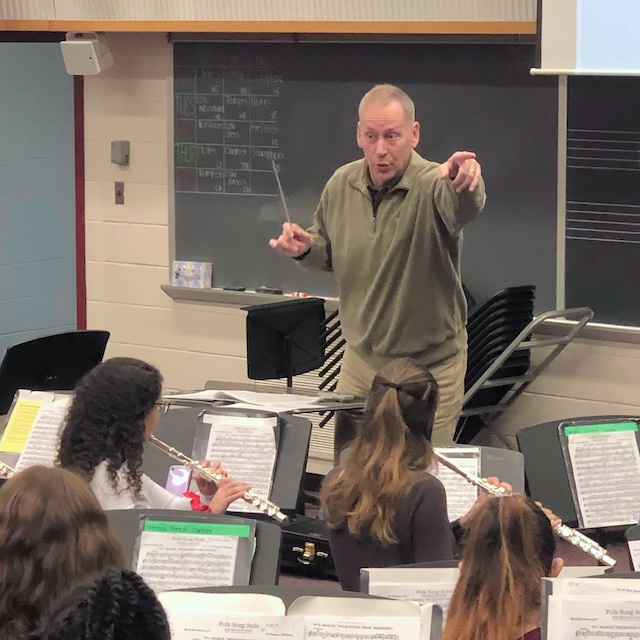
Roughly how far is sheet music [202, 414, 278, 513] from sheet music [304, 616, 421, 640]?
1.18 metres

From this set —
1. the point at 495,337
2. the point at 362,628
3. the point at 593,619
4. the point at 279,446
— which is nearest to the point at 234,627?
the point at 362,628

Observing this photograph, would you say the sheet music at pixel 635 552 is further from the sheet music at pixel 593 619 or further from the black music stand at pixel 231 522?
the black music stand at pixel 231 522

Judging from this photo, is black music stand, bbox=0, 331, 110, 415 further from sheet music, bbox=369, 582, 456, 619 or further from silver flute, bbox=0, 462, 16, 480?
sheet music, bbox=369, 582, 456, 619

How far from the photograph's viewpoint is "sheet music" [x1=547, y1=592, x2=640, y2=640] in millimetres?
1779

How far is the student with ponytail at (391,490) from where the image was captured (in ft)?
8.04

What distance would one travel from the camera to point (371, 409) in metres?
2.58

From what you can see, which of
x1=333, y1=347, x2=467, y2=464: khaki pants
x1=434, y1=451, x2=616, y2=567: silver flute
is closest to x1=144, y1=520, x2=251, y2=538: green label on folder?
x1=434, y1=451, x2=616, y2=567: silver flute

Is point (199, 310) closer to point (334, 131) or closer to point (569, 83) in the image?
point (334, 131)

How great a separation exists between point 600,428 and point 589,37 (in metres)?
1.69

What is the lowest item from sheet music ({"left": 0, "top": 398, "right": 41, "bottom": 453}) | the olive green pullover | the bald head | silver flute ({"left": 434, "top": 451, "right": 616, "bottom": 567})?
silver flute ({"left": 434, "top": 451, "right": 616, "bottom": 567})

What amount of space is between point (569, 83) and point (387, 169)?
1345 millimetres

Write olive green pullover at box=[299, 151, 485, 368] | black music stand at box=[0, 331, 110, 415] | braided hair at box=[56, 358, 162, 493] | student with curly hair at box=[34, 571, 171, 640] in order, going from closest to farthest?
student with curly hair at box=[34, 571, 171, 640] → braided hair at box=[56, 358, 162, 493] → olive green pullover at box=[299, 151, 485, 368] → black music stand at box=[0, 331, 110, 415]

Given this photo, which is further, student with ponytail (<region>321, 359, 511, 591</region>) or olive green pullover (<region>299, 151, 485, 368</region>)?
olive green pullover (<region>299, 151, 485, 368</region>)

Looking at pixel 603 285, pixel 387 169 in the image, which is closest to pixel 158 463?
pixel 387 169
